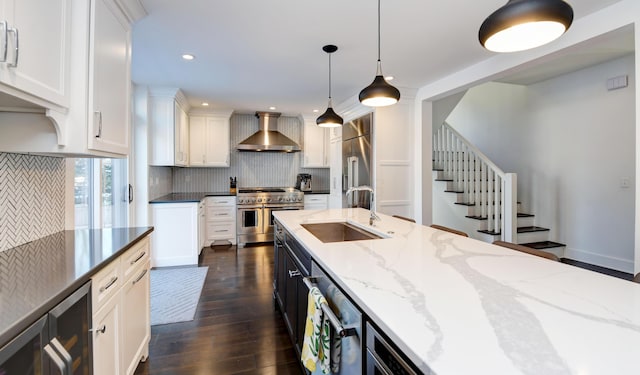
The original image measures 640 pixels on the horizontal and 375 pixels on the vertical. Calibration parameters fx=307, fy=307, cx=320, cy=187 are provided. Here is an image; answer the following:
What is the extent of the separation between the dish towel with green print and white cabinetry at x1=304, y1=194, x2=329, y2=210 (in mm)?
4257

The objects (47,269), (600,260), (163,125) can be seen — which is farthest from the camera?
(163,125)

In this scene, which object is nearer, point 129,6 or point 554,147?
point 129,6

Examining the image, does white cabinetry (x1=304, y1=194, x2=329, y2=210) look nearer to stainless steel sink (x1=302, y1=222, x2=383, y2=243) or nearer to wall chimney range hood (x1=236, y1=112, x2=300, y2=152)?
wall chimney range hood (x1=236, y1=112, x2=300, y2=152)

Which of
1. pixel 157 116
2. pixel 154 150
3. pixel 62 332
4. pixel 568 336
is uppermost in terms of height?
pixel 157 116

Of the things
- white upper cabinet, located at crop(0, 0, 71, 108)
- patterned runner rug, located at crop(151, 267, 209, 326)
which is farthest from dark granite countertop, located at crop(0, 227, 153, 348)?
patterned runner rug, located at crop(151, 267, 209, 326)

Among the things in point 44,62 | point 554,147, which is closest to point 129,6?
point 44,62

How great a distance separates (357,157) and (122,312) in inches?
141

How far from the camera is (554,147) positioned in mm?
4488

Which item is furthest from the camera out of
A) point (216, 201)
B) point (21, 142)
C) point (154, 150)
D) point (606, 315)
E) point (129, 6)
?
point (216, 201)

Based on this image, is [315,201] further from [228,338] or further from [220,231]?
[228,338]

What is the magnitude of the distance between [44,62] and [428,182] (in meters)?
4.01

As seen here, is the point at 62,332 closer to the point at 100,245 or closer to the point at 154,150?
the point at 100,245

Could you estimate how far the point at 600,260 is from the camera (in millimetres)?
3965

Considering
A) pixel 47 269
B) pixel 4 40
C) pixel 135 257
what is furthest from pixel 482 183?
pixel 4 40
